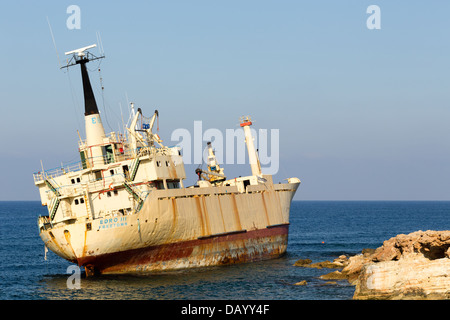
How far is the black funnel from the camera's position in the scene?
1635 inches

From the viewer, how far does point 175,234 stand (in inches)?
1533

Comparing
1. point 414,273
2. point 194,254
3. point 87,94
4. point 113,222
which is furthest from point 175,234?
point 414,273

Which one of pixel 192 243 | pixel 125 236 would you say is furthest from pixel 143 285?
pixel 192 243

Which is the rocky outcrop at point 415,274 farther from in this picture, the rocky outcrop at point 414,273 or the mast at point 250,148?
the mast at point 250,148

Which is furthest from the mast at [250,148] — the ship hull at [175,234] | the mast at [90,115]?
the mast at [90,115]

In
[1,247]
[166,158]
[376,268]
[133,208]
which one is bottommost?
[1,247]

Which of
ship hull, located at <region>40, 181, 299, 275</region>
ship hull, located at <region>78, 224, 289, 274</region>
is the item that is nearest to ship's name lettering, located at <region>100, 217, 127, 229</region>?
ship hull, located at <region>40, 181, 299, 275</region>

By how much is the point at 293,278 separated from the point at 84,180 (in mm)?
15380

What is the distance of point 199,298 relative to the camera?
102 ft

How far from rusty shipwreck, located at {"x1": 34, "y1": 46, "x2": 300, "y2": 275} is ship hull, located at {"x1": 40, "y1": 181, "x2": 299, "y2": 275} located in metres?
0.06

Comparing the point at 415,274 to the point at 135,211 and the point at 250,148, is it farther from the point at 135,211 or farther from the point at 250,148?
the point at 250,148

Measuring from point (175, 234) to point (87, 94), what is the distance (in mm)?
11829

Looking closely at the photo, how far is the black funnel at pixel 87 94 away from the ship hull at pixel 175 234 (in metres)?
8.12
